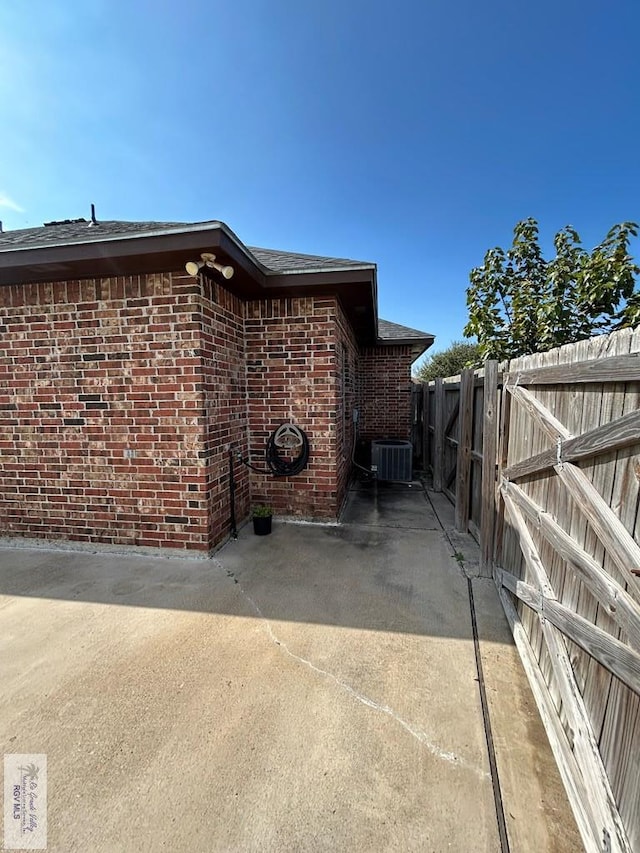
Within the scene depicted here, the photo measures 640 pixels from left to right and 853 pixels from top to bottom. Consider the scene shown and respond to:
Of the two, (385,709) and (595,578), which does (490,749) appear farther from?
(595,578)

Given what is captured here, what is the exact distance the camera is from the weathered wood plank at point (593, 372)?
1.19 m

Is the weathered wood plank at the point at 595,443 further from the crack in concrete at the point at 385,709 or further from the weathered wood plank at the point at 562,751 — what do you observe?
the crack in concrete at the point at 385,709

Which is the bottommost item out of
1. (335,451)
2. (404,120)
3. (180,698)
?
(180,698)

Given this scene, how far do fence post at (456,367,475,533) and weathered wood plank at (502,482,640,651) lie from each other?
2064 mm

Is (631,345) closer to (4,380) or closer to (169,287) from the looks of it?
(169,287)

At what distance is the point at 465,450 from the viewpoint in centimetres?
420

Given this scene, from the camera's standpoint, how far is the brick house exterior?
10.8ft

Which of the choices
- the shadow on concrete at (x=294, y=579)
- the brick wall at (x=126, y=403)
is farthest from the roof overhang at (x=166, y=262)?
the shadow on concrete at (x=294, y=579)

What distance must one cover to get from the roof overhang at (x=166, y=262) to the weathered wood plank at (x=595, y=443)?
272cm

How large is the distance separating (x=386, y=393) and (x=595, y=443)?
7345 millimetres

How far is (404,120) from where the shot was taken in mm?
5641

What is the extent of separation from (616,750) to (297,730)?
131cm

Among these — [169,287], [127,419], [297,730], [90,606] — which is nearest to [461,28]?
[169,287]

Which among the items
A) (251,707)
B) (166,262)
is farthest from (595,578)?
(166,262)
